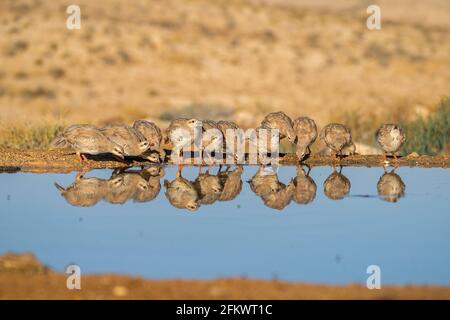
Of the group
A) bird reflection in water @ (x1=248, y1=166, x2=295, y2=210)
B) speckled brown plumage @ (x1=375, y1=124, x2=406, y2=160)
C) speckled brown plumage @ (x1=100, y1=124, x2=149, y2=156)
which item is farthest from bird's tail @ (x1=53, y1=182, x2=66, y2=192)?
speckled brown plumage @ (x1=375, y1=124, x2=406, y2=160)

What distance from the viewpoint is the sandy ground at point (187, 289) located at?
870 centimetres

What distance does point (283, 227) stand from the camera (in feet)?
38.1

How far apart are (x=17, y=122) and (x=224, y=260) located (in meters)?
12.7

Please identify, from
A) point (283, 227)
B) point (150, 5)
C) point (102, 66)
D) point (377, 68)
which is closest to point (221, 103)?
point (102, 66)

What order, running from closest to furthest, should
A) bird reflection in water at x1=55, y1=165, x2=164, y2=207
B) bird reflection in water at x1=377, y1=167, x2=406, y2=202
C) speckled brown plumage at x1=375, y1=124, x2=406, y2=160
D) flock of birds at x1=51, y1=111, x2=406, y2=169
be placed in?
bird reflection in water at x1=55, y1=165, x2=164, y2=207, bird reflection in water at x1=377, y1=167, x2=406, y2=202, flock of birds at x1=51, y1=111, x2=406, y2=169, speckled brown plumage at x1=375, y1=124, x2=406, y2=160

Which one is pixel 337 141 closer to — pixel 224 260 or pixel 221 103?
pixel 224 260

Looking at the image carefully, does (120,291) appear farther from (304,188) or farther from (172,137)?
(172,137)

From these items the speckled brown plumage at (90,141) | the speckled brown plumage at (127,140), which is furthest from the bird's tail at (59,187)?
the speckled brown plumage at (127,140)

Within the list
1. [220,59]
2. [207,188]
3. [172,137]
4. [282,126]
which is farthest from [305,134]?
[220,59]

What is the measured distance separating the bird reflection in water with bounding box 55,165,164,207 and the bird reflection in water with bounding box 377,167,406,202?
323 cm

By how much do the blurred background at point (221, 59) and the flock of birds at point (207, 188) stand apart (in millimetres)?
15137

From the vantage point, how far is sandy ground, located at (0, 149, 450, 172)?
16078mm

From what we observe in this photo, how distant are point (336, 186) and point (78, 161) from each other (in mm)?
4644

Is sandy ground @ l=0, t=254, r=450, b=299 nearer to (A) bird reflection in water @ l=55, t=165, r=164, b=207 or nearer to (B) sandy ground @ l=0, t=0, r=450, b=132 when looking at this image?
(A) bird reflection in water @ l=55, t=165, r=164, b=207
